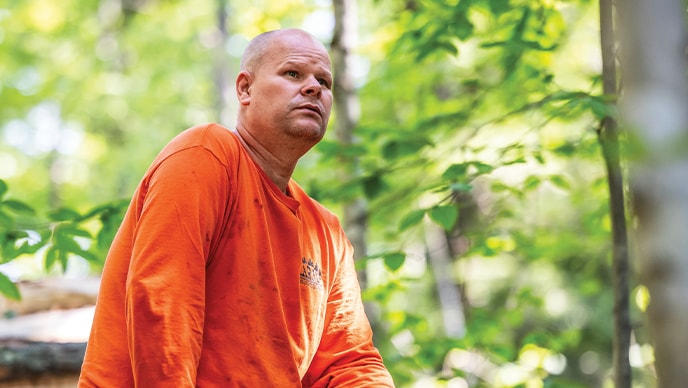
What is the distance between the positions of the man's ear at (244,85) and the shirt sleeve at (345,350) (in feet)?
2.57

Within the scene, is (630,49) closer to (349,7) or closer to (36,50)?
(349,7)

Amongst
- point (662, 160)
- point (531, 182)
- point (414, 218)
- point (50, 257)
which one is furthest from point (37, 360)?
point (662, 160)

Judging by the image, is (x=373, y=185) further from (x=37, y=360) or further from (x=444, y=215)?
(x=37, y=360)

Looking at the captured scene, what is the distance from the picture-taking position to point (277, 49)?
261 centimetres

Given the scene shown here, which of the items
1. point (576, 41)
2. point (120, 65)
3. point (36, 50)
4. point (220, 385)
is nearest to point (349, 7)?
point (220, 385)

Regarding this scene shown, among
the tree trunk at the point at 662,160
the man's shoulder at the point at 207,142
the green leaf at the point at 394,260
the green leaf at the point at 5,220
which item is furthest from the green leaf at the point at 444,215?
the tree trunk at the point at 662,160

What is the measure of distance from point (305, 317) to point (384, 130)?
139 cm

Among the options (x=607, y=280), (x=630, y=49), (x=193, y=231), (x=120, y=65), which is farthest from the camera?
(x=120, y=65)

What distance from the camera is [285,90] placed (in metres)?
2.55

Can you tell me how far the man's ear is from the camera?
103 inches

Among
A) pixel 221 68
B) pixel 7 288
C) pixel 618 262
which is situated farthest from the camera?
pixel 221 68

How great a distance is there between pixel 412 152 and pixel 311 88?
106 cm

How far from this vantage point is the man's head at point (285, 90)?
252cm

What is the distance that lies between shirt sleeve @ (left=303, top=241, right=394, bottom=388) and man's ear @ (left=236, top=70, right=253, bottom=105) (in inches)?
30.9
